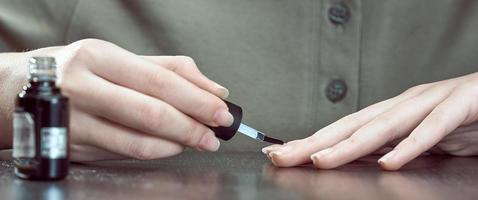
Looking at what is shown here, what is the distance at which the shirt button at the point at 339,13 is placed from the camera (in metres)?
1.53

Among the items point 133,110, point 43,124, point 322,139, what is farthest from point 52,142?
point 322,139

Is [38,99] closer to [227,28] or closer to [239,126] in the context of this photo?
[239,126]

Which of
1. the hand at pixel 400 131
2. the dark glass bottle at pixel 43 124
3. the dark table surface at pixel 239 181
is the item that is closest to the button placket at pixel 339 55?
the hand at pixel 400 131

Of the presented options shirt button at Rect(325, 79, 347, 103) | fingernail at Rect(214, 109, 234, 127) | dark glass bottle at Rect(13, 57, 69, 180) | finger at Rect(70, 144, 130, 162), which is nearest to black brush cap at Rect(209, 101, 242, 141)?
fingernail at Rect(214, 109, 234, 127)

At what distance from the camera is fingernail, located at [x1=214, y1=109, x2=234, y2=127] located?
1027 millimetres

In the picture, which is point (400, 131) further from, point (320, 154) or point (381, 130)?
point (320, 154)

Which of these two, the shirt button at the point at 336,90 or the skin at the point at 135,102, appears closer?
the skin at the point at 135,102

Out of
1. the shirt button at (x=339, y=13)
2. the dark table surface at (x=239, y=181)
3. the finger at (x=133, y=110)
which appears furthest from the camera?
the shirt button at (x=339, y=13)

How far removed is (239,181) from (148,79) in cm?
17

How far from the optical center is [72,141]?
107 centimetres

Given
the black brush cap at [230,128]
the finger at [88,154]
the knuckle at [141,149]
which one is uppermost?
the black brush cap at [230,128]

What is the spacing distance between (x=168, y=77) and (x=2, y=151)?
34 centimetres

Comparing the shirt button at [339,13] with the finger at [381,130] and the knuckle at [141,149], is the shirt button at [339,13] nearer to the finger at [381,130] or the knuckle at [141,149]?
the finger at [381,130]

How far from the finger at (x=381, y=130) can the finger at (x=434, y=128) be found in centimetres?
2
